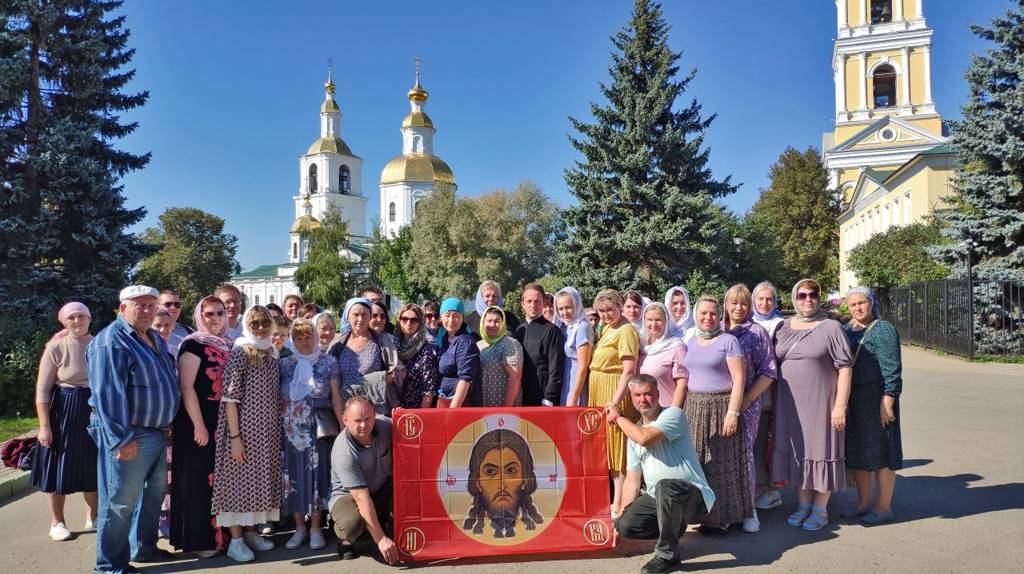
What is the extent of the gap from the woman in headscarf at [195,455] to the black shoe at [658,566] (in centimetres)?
318

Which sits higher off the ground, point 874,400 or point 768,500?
point 874,400

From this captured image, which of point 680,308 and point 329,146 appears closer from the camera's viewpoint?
point 680,308

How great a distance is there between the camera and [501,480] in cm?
495

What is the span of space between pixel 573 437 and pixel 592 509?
1.80 ft

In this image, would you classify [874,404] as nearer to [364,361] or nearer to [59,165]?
[364,361]

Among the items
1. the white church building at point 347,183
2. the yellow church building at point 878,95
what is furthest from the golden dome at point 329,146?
the yellow church building at point 878,95

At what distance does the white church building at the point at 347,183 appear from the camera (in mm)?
84125

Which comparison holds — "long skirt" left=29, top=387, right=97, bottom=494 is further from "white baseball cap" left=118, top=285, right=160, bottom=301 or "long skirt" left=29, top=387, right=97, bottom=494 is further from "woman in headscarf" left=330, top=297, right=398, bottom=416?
"woman in headscarf" left=330, top=297, right=398, bottom=416

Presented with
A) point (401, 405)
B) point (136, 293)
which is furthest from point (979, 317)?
point (136, 293)

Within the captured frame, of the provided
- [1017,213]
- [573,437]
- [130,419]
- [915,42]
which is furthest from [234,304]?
[915,42]

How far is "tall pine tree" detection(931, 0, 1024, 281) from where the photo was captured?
62.1 feet

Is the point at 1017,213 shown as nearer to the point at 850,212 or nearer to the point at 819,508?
the point at 819,508

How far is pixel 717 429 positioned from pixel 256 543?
3.71 m

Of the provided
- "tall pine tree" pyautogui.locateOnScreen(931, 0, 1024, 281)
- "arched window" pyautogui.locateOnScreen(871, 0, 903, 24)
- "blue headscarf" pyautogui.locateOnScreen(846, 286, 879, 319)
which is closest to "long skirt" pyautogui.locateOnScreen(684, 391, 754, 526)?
"blue headscarf" pyautogui.locateOnScreen(846, 286, 879, 319)
